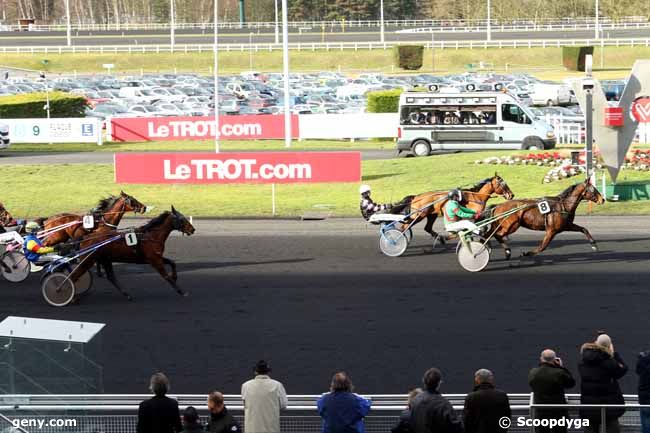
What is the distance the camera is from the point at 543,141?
33.7m

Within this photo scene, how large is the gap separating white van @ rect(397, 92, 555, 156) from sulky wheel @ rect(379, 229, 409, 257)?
49.8ft

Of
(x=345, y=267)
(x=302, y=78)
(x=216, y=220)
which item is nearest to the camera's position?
(x=345, y=267)

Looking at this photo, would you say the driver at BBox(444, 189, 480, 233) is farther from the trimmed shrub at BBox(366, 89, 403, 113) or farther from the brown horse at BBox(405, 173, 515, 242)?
the trimmed shrub at BBox(366, 89, 403, 113)

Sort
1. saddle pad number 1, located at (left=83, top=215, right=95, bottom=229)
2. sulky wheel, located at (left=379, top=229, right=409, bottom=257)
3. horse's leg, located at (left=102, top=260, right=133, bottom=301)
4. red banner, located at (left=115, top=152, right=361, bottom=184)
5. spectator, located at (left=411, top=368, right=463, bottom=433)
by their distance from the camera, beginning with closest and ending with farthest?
spectator, located at (left=411, top=368, right=463, bottom=433), horse's leg, located at (left=102, top=260, right=133, bottom=301), saddle pad number 1, located at (left=83, top=215, right=95, bottom=229), sulky wheel, located at (left=379, top=229, right=409, bottom=257), red banner, located at (left=115, top=152, right=361, bottom=184)

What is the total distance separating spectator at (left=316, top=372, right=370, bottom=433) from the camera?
26.0 feet

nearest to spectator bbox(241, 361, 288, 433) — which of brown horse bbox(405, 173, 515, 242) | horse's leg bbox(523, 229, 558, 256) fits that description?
horse's leg bbox(523, 229, 558, 256)

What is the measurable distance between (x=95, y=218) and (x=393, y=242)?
5.24m

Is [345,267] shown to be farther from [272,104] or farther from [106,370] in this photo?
[272,104]

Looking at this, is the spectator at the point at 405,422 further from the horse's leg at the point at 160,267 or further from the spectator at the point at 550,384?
the horse's leg at the point at 160,267

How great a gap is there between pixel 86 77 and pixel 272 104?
66.8 ft

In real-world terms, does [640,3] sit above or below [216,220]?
above

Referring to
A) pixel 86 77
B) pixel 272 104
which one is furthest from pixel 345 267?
pixel 86 77

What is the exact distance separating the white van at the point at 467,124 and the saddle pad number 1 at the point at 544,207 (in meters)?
15.9

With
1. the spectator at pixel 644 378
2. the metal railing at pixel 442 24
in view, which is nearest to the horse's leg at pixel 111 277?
the spectator at pixel 644 378
